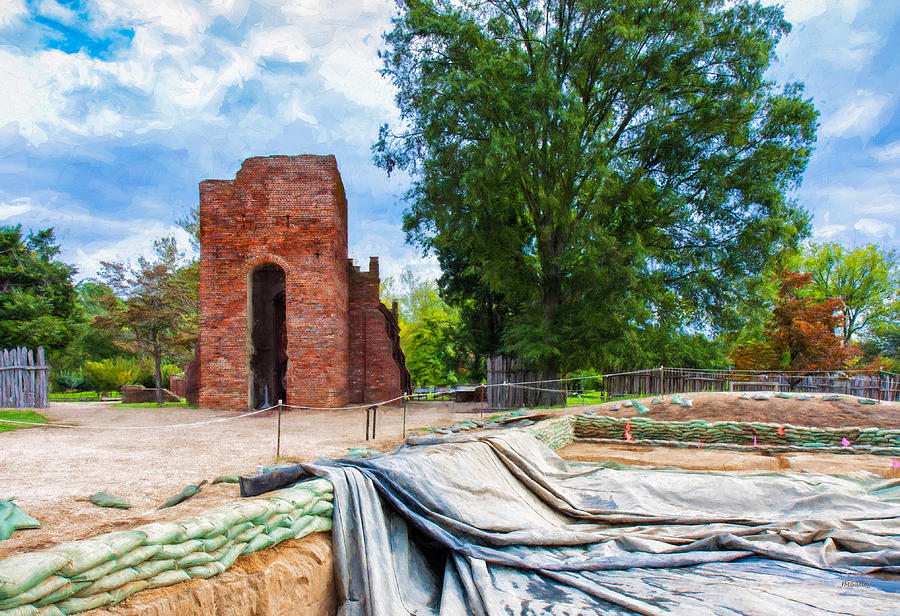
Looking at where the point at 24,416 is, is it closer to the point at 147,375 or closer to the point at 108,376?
the point at 108,376

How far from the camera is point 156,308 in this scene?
22609 millimetres

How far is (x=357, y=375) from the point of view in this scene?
16.0 metres

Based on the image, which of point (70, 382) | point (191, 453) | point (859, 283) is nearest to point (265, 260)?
point (191, 453)

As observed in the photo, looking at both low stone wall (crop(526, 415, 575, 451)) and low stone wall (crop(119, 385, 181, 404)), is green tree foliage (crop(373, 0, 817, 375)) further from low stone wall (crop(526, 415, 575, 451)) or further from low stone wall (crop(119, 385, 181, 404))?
low stone wall (crop(119, 385, 181, 404))

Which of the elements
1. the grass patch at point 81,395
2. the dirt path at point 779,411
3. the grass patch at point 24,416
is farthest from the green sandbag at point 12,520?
the grass patch at point 81,395

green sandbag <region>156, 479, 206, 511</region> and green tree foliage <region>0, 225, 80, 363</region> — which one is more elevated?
green tree foliage <region>0, 225, 80, 363</region>

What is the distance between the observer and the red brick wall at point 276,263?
45.1 feet

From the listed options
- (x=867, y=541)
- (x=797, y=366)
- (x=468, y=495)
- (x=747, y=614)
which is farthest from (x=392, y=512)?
(x=797, y=366)

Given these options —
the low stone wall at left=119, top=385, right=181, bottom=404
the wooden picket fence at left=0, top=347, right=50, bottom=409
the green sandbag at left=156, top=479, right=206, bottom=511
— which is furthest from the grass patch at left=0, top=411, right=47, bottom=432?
the low stone wall at left=119, top=385, right=181, bottom=404

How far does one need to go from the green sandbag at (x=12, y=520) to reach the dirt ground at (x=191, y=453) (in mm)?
70

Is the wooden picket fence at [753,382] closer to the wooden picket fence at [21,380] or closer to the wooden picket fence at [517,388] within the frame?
the wooden picket fence at [517,388]

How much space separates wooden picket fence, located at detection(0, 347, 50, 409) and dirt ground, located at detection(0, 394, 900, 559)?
180cm

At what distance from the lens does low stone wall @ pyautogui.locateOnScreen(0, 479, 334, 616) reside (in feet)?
5.99

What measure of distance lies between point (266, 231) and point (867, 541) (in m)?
13.6
